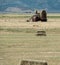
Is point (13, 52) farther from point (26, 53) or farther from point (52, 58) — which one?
point (52, 58)

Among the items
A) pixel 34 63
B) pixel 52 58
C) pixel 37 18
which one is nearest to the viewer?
pixel 34 63

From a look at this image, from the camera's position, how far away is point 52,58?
1736 centimetres

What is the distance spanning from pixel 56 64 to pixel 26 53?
4238mm

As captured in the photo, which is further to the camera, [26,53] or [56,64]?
[26,53]

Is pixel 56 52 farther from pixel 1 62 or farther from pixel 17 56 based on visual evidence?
pixel 1 62

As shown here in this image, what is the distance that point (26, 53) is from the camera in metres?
19.4

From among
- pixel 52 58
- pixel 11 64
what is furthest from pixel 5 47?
pixel 11 64

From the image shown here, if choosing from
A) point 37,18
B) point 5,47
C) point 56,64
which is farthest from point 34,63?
point 37,18

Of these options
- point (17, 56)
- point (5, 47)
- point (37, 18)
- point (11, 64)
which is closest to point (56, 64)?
point (11, 64)

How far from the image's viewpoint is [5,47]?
73.4ft

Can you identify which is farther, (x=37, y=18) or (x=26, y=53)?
(x=37, y=18)

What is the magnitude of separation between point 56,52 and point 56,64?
4.66 m

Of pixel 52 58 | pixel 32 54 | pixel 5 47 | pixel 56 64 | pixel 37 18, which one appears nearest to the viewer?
pixel 56 64

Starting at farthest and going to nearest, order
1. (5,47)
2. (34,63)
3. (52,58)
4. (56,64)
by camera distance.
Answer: (5,47) < (52,58) < (56,64) < (34,63)
